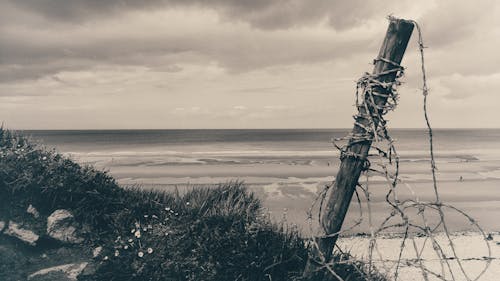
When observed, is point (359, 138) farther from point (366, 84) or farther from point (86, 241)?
point (86, 241)

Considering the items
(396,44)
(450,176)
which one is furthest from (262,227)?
(450,176)

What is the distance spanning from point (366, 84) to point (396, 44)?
0.36 meters

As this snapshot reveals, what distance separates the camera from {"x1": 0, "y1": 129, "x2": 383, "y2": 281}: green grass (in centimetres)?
373

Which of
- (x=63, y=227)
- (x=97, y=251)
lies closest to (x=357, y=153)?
(x=97, y=251)

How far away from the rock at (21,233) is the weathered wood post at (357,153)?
3.31 meters

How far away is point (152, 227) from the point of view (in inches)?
163

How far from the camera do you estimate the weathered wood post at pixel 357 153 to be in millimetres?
2713

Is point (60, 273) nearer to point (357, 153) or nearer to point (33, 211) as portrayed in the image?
point (33, 211)

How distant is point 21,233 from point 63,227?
504 mm

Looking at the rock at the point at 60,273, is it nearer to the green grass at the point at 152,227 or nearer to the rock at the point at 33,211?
the green grass at the point at 152,227

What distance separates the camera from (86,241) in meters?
4.26

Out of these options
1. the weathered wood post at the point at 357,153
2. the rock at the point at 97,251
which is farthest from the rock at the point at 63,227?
the weathered wood post at the point at 357,153

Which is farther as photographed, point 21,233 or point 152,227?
point 21,233

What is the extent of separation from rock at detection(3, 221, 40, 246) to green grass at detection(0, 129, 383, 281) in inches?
3.8
